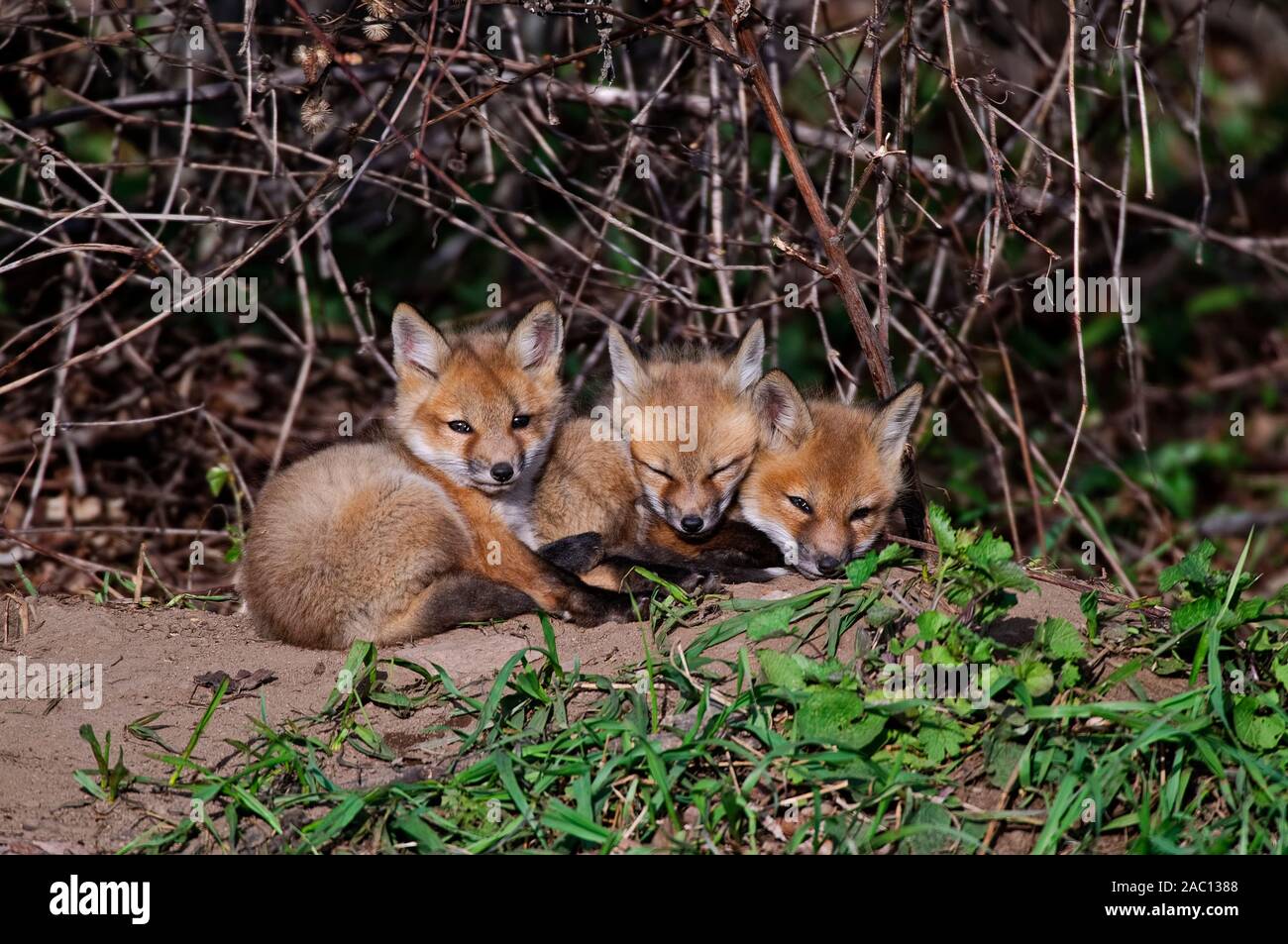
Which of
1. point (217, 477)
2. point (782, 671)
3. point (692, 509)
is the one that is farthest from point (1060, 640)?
point (217, 477)

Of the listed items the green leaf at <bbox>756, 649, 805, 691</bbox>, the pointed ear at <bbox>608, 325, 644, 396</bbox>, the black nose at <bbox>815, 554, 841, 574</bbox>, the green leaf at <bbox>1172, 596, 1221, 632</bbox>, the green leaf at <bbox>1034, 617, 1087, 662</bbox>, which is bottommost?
the green leaf at <bbox>756, 649, 805, 691</bbox>

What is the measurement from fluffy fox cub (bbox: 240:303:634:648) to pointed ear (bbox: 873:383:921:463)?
125cm

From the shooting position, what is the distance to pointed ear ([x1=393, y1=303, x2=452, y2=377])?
4957mm

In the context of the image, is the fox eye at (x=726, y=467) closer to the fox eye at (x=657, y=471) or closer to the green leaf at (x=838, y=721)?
the fox eye at (x=657, y=471)

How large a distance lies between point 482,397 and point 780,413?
4.09ft

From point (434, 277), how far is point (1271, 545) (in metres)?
5.90

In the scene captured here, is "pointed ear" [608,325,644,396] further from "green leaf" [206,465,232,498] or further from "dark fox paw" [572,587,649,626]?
"green leaf" [206,465,232,498]

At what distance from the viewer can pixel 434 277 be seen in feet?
26.9

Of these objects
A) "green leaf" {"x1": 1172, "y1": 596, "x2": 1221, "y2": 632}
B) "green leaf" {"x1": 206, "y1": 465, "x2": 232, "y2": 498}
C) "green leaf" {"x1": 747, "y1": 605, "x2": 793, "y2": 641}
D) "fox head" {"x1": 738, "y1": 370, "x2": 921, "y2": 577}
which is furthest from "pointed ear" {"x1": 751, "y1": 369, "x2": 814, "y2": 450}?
"green leaf" {"x1": 206, "y1": 465, "x2": 232, "y2": 498}

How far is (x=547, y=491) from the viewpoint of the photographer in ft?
16.5

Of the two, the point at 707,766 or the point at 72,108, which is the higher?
the point at 72,108

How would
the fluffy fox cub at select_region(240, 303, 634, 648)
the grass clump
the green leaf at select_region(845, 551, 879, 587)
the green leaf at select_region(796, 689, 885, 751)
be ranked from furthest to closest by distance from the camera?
the fluffy fox cub at select_region(240, 303, 634, 648) → the green leaf at select_region(845, 551, 879, 587) → the green leaf at select_region(796, 689, 885, 751) → the grass clump
